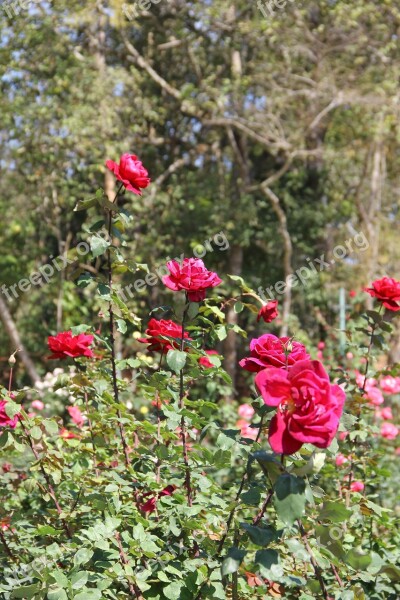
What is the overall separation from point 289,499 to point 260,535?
0.17 m

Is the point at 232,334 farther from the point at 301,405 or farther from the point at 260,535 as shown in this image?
the point at 301,405

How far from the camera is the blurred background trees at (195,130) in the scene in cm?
735

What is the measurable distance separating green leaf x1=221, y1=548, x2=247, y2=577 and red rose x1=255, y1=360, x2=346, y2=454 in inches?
8.7

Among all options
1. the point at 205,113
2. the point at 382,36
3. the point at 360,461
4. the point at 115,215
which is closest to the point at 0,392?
the point at 115,215

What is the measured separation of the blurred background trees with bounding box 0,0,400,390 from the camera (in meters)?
7.35

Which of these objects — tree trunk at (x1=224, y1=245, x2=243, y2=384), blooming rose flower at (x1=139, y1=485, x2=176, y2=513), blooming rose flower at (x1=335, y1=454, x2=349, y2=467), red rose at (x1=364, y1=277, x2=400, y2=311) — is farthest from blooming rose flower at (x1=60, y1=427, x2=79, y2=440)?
tree trunk at (x1=224, y1=245, x2=243, y2=384)

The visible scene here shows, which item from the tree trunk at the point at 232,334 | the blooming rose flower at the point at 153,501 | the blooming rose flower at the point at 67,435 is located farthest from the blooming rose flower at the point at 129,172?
the tree trunk at the point at 232,334

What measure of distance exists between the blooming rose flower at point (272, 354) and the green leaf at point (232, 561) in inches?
11.9

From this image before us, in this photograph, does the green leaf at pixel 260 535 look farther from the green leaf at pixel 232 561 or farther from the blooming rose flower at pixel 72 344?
the blooming rose flower at pixel 72 344

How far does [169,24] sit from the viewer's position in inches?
321

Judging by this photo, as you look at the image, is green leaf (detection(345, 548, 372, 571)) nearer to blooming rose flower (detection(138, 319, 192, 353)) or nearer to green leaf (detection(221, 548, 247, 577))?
Result: green leaf (detection(221, 548, 247, 577))

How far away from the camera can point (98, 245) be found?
1718 millimetres

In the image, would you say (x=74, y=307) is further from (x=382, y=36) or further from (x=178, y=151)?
(x=382, y=36)

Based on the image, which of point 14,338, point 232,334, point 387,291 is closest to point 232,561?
point 387,291
